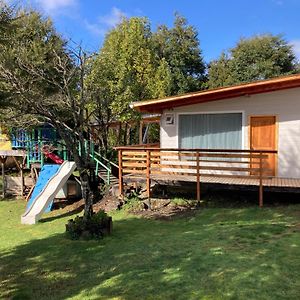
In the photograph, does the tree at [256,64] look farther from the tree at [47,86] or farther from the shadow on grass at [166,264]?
the shadow on grass at [166,264]

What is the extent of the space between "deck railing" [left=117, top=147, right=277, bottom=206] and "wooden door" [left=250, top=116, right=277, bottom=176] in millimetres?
66

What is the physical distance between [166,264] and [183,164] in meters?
6.61

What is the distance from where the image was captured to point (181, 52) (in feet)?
109

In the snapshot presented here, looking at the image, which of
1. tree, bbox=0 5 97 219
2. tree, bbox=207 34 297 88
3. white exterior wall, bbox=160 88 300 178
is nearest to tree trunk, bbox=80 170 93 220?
tree, bbox=0 5 97 219

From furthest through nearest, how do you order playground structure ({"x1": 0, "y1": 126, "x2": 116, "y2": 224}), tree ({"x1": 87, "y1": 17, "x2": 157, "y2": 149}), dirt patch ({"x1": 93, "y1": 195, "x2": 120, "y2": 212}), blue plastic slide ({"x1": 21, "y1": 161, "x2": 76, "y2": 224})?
tree ({"x1": 87, "y1": 17, "x2": 157, "y2": 149}) < playground structure ({"x1": 0, "y1": 126, "x2": 116, "y2": 224}) < blue plastic slide ({"x1": 21, "y1": 161, "x2": 76, "y2": 224}) < dirt patch ({"x1": 93, "y1": 195, "x2": 120, "y2": 212})

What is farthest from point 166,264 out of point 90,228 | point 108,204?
point 108,204

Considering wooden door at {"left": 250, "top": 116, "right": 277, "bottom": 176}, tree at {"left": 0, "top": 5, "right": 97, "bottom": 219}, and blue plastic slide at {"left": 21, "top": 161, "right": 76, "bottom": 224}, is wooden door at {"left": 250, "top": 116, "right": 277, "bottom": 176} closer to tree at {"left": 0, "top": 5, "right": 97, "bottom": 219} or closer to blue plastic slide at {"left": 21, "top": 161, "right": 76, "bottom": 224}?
tree at {"left": 0, "top": 5, "right": 97, "bottom": 219}

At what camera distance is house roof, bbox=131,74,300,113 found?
10.9 metres

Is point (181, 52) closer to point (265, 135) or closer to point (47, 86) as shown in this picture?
point (47, 86)

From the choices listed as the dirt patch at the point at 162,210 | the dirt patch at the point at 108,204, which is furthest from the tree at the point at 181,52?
the dirt patch at the point at 162,210

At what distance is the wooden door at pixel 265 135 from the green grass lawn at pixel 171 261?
2.14 metres

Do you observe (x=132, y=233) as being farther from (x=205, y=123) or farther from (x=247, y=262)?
(x=205, y=123)

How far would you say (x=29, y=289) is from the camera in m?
5.84

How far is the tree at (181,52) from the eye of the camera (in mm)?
32747
